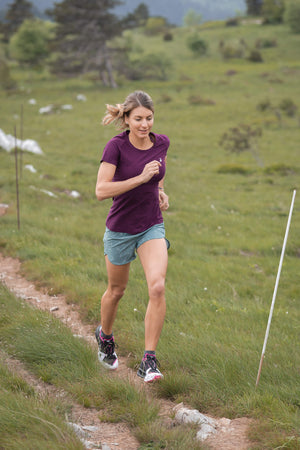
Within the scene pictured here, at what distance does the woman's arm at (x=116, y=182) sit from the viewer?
4.12 metres

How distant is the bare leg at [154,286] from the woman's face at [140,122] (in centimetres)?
103

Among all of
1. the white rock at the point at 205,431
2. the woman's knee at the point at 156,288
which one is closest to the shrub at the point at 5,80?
the woman's knee at the point at 156,288

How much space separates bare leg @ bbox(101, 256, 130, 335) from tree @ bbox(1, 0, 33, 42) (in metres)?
81.8

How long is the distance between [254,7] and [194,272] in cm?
11675

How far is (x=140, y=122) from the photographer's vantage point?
4.31 m

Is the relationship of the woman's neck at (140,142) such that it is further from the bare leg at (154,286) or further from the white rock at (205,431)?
the white rock at (205,431)

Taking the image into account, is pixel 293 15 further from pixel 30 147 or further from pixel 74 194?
pixel 74 194

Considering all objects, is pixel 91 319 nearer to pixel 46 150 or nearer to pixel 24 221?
pixel 24 221

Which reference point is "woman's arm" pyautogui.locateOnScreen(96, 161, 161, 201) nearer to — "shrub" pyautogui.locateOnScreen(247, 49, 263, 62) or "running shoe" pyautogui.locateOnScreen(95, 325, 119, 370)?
"running shoe" pyautogui.locateOnScreen(95, 325, 119, 370)

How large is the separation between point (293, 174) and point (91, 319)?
16.2 m

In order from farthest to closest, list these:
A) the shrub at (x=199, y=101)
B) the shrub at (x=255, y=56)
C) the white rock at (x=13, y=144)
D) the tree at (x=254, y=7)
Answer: the tree at (x=254, y=7), the shrub at (x=255, y=56), the shrub at (x=199, y=101), the white rock at (x=13, y=144)

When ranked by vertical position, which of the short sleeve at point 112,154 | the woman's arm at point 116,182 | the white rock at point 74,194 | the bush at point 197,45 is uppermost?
the bush at point 197,45

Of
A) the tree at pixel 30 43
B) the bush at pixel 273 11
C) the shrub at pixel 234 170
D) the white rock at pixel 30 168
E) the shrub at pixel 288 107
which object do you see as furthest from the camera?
the bush at pixel 273 11

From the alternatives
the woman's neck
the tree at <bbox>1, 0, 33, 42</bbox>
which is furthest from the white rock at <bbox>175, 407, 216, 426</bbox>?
the tree at <bbox>1, 0, 33, 42</bbox>
